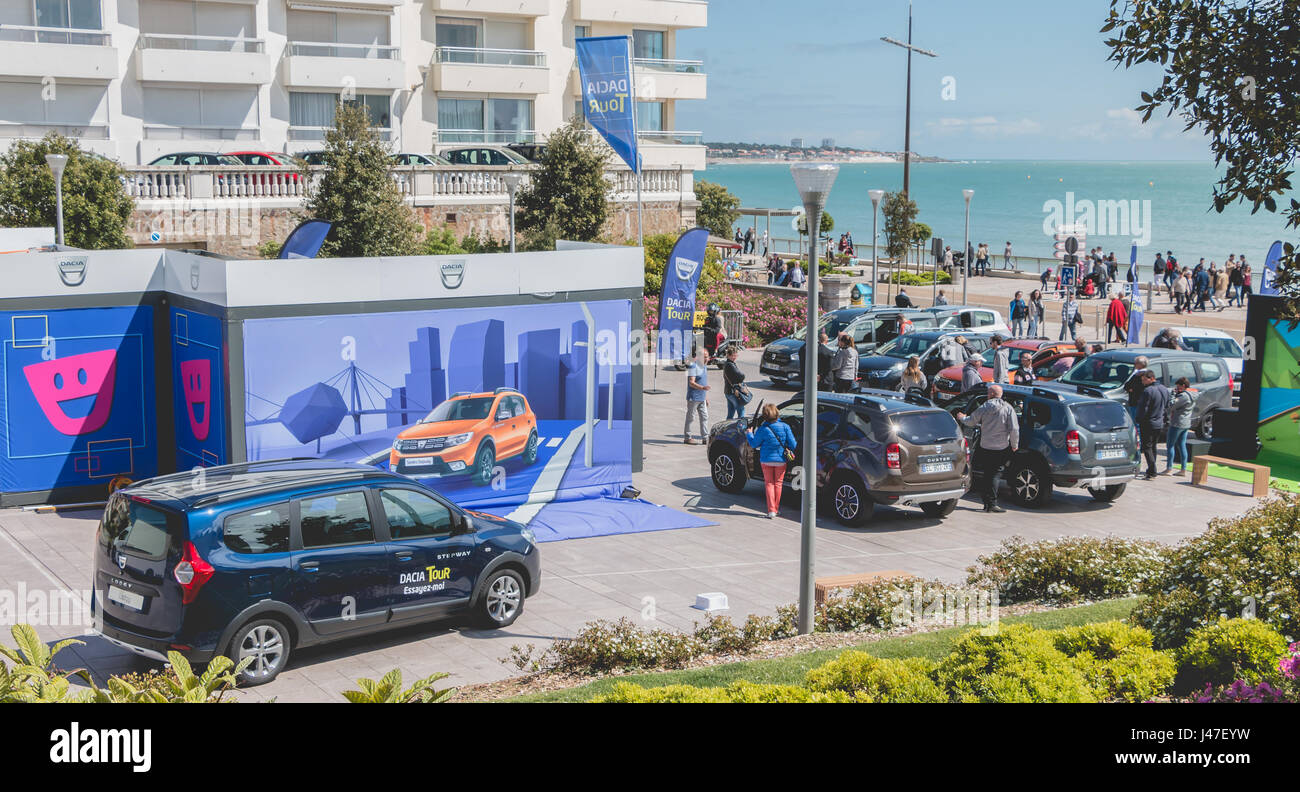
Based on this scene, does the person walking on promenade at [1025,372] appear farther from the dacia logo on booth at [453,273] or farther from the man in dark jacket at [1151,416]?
the dacia logo on booth at [453,273]

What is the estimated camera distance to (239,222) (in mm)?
32188

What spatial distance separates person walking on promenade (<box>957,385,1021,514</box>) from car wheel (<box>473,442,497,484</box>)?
6.73 m

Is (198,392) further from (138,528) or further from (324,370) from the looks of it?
(138,528)

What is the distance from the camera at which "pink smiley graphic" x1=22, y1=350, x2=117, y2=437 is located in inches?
607

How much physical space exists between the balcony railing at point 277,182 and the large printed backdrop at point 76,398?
14.7 m

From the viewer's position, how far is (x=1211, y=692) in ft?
23.5

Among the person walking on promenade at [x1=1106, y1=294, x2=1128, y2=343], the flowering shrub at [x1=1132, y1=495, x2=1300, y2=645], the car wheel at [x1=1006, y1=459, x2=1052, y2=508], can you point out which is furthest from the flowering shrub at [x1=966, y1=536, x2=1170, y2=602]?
the person walking on promenade at [x1=1106, y1=294, x2=1128, y2=343]

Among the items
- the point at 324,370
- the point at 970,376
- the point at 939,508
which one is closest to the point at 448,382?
the point at 324,370

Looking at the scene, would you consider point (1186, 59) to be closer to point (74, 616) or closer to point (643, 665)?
point (643, 665)

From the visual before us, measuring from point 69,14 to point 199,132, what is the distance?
5.20 meters

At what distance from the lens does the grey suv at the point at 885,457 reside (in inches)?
623

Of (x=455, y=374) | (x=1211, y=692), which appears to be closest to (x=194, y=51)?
(x=455, y=374)

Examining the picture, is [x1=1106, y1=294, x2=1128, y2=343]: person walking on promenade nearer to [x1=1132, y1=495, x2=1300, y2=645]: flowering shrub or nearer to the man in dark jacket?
the man in dark jacket

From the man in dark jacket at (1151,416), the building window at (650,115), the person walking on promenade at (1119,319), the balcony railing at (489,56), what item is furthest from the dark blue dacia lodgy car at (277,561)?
the building window at (650,115)
